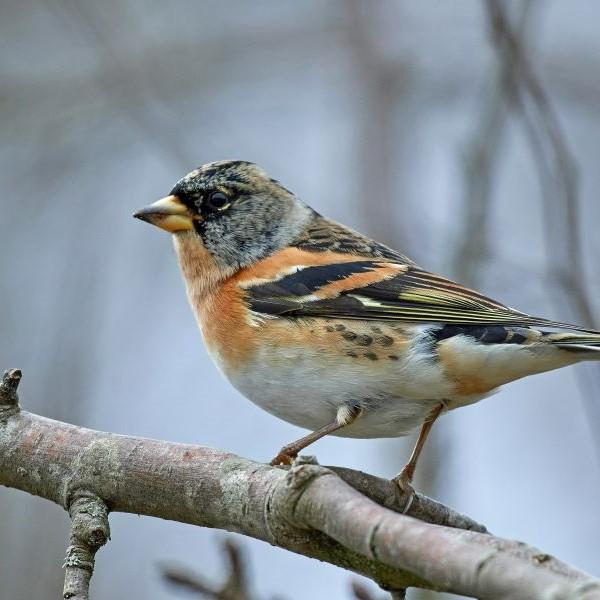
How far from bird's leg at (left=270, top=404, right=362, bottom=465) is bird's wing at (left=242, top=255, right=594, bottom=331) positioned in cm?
35

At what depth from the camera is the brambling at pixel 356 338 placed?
10.8 feet

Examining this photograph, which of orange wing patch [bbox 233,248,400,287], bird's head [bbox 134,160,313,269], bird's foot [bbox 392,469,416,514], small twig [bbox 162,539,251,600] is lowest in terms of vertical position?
small twig [bbox 162,539,251,600]

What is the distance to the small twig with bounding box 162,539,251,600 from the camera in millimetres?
2350

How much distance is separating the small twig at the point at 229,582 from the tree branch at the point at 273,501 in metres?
0.13

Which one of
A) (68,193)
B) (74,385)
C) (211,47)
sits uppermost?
(211,47)

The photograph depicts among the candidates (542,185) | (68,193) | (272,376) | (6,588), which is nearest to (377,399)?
Answer: (272,376)

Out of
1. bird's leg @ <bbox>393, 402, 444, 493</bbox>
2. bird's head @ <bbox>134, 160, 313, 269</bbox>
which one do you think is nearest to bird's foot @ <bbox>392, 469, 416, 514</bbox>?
bird's leg @ <bbox>393, 402, 444, 493</bbox>

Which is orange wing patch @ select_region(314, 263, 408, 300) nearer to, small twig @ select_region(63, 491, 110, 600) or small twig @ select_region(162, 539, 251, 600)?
small twig @ select_region(63, 491, 110, 600)

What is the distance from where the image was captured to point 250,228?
4.24 m

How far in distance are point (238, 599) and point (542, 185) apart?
5.80 feet

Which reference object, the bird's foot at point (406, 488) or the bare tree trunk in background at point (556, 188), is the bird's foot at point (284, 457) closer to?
the bird's foot at point (406, 488)

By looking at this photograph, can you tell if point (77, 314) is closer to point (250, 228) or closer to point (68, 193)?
point (250, 228)

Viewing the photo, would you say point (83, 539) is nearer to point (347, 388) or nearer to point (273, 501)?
point (273, 501)

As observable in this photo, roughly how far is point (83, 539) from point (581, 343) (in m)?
1.66
